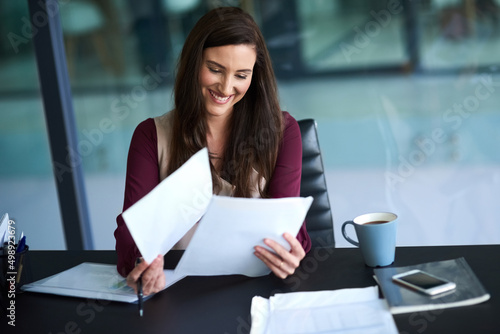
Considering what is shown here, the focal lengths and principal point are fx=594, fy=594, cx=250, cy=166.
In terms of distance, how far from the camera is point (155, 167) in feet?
5.78

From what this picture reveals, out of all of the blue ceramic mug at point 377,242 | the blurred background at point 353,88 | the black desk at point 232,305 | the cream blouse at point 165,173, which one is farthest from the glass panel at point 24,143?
the blue ceramic mug at point 377,242

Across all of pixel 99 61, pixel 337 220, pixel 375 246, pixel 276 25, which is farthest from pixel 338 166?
pixel 375 246

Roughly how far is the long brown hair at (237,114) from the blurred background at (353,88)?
3.08 ft

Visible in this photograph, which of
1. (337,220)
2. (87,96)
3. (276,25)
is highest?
(276,25)

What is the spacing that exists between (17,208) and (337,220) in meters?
1.87

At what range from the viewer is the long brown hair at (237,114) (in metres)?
1.68

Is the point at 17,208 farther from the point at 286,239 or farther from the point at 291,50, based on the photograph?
the point at 286,239

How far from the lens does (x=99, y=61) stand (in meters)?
3.17

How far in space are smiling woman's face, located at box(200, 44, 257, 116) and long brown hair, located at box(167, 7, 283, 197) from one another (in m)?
0.02

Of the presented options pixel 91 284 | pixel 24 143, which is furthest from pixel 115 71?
pixel 91 284

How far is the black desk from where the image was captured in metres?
1.09

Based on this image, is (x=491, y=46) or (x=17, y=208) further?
(x=17, y=208)

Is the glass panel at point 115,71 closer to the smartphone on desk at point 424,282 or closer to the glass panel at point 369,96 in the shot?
the glass panel at point 369,96

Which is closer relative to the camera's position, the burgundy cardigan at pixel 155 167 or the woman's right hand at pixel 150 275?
the woman's right hand at pixel 150 275
